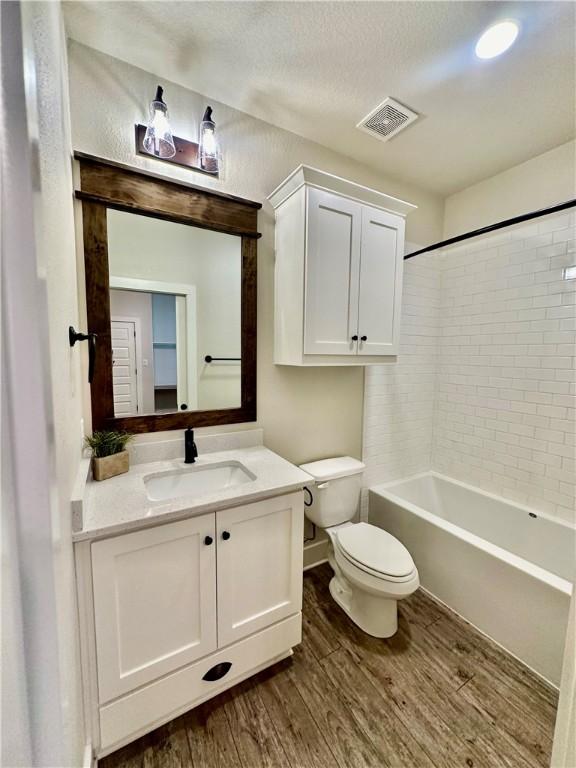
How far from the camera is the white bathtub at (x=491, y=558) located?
54.9 inches

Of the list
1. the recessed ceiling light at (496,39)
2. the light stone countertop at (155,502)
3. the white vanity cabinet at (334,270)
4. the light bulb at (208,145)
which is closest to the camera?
the light stone countertop at (155,502)

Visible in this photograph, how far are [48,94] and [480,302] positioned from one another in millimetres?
2484

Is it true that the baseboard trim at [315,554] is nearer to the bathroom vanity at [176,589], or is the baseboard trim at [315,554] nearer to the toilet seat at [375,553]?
the toilet seat at [375,553]

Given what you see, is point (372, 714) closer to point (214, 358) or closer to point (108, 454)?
point (108, 454)

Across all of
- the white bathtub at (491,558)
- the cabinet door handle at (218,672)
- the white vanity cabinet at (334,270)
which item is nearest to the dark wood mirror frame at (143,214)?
the white vanity cabinet at (334,270)

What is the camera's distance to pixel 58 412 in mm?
715

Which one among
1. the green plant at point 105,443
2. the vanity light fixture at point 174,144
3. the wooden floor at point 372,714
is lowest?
the wooden floor at point 372,714

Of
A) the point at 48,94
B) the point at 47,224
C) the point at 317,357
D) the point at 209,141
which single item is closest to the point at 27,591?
the point at 47,224

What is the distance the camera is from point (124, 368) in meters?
1.43

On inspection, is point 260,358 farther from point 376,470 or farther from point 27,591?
point 27,591

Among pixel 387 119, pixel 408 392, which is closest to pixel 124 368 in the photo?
pixel 387 119

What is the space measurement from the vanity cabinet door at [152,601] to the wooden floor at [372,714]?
0.89 feet

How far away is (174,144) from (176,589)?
188 centimetres

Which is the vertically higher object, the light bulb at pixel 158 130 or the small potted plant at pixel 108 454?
the light bulb at pixel 158 130
